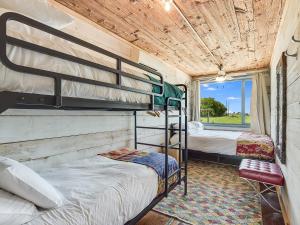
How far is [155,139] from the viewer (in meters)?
3.41

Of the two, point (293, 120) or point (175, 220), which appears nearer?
point (293, 120)

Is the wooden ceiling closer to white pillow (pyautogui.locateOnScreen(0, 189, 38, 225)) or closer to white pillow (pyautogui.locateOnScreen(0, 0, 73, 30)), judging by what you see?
white pillow (pyautogui.locateOnScreen(0, 0, 73, 30))

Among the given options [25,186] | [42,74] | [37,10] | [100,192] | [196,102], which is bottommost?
[100,192]

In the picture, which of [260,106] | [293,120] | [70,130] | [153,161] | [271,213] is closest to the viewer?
[293,120]

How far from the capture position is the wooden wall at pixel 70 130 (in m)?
1.49

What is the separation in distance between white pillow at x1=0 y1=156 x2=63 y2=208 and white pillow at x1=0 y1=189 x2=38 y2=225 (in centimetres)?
2

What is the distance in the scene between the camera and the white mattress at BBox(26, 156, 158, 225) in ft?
2.98

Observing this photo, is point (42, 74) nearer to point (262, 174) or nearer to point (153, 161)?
point (153, 161)

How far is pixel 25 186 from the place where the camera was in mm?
835

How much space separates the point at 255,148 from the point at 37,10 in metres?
3.58

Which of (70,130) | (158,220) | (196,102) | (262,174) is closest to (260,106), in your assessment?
(196,102)

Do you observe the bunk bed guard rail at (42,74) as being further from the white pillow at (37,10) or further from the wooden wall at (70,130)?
the wooden wall at (70,130)

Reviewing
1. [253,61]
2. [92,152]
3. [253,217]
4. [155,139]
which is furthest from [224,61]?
[92,152]

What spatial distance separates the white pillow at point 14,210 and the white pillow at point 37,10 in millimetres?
1004
